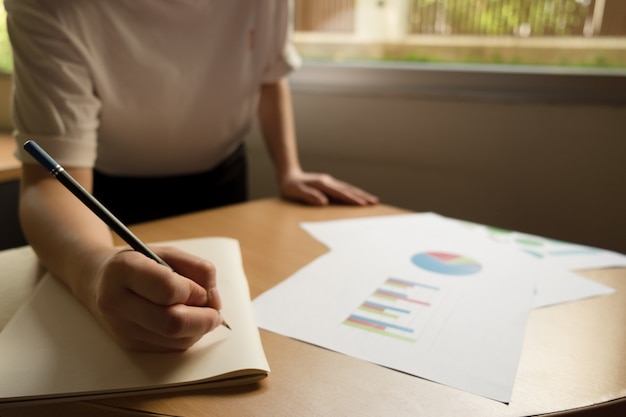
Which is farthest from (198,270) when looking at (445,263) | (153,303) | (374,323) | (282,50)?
(282,50)

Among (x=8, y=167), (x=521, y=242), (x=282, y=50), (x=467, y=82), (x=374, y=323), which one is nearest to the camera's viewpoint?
(x=374, y=323)

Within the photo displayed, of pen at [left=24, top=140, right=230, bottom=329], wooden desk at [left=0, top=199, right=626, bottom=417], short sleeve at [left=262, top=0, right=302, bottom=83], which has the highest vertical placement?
short sleeve at [left=262, top=0, right=302, bottom=83]

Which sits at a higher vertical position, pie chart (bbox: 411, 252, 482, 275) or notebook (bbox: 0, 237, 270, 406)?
notebook (bbox: 0, 237, 270, 406)

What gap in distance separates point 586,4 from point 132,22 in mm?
1081

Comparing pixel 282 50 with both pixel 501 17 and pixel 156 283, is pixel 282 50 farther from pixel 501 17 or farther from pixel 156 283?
pixel 156 283

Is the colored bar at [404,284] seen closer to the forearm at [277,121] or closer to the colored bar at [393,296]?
the colored bar at [393,296]

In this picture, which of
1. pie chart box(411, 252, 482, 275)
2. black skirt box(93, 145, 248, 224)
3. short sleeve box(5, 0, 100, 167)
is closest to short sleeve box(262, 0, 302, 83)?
black skirt box(93, 145, 248, 224)

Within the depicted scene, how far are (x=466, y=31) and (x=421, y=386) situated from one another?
48.7 inches

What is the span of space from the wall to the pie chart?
624mm

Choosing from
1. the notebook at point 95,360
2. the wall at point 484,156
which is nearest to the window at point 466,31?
the wall at point 484,156

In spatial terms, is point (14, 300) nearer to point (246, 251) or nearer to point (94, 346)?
point (94, 346)

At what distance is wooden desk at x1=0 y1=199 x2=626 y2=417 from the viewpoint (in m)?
0.43

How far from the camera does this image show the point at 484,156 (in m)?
1.34

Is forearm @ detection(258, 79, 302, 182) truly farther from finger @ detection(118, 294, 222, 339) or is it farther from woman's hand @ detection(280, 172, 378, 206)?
finger @ detection(118, 294, 222, 339)
